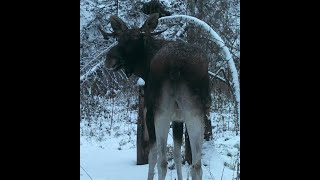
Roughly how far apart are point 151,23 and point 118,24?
0.30 meters

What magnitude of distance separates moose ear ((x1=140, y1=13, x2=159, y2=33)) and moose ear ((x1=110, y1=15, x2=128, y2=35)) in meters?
0.18

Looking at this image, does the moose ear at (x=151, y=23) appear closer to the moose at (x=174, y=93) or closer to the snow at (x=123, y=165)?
the moose at (x=174, y=93)

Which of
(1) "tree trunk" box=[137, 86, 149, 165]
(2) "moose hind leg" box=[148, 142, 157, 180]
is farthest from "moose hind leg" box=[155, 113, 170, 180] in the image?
(1) "tree trunk" box=[137, 86, 149, 165]

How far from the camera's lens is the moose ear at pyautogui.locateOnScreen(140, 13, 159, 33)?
12.1 feet

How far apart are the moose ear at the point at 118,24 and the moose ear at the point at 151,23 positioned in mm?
179

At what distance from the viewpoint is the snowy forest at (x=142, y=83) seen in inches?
181

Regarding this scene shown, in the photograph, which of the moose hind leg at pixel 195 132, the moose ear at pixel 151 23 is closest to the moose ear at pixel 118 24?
the moose ear at pixel 151 23

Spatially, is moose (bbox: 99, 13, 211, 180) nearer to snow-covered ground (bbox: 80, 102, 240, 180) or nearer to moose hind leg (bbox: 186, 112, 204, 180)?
moose hind leg (bbox: 186, 112, 204, 180)
